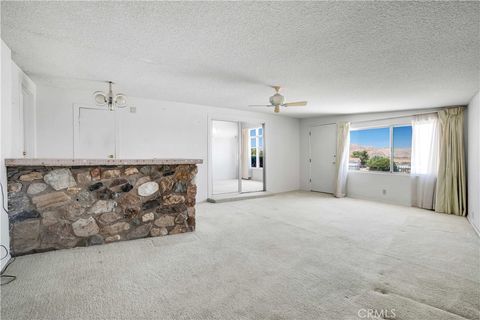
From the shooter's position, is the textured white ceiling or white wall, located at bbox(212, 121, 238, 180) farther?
white wall, located at bbox(212, 121, 238, 180)

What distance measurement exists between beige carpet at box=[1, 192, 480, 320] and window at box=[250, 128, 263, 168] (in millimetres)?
5554

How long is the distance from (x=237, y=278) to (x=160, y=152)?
3684mm

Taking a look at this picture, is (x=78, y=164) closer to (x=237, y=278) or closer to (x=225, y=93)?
(x=237, y=278)

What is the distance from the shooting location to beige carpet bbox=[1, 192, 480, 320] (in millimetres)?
1769

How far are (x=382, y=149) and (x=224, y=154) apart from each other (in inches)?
239

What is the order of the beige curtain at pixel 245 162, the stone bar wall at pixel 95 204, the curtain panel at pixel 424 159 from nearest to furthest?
1. the stone bar wall at pixel 95 204
2. the curtain panel at pixel 424 159
3. the beige curtain at pixel 245 162

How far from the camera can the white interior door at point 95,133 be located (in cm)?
443

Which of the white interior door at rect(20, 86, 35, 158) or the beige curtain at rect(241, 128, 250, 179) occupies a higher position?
the white interior door at rect(20, 86, 35, 158)

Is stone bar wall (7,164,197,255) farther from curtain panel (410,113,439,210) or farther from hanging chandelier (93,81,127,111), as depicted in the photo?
curtain panel (410,113,439,210)

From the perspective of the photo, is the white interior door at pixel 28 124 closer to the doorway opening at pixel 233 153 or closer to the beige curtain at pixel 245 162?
the doorway opening at pixel 233 153

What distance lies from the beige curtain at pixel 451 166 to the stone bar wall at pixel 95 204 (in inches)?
201

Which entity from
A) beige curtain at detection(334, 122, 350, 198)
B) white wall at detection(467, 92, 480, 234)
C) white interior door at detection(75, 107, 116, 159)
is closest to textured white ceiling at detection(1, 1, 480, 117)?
white wall at detection(467, 92, 480, 234)

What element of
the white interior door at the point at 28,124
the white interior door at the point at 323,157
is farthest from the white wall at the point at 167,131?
the white interior door at the point at 323,157

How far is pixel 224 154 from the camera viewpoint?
10414 millimetres
